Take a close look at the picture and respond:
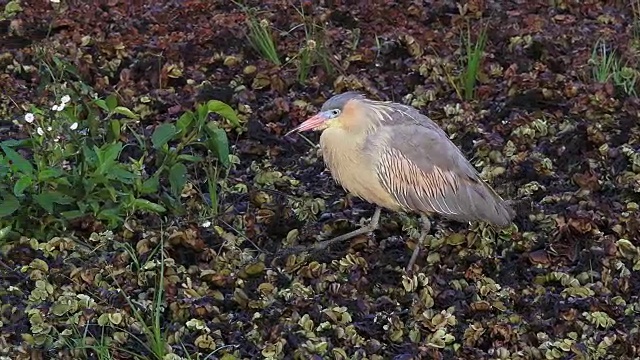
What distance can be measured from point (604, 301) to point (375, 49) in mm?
2206

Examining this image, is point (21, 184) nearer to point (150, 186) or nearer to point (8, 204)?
point (8, 204)

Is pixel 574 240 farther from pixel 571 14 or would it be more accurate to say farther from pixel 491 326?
pixel 571 14

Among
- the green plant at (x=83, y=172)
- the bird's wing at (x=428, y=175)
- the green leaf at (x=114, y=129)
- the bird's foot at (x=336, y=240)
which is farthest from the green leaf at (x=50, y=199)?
Result: the bird's wing at (x=428, y=175)

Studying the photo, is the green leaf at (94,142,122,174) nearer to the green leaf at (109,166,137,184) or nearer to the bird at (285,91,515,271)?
the green leaf at (109,166,137,184)

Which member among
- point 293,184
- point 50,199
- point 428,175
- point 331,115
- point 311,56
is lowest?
point 293,184

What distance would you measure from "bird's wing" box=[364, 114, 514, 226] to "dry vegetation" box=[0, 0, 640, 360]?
155mm

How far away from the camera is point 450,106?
5.36 m

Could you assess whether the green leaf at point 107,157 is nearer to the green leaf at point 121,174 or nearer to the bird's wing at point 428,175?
the green leaf at point 121,174

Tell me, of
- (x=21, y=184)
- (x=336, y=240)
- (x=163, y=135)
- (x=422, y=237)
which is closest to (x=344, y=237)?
(x=336, y=240)

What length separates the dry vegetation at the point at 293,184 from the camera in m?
3.96

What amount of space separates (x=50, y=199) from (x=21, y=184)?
0.57ft

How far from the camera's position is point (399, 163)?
440 centimetres

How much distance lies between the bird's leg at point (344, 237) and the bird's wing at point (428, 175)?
16 cm

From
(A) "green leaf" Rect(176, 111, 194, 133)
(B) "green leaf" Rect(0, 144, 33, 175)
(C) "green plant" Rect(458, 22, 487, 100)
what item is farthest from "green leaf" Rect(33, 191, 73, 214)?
(C) "green plant" Rect(458, 22, 487, 100)
